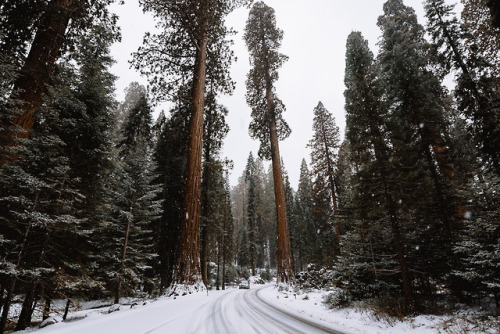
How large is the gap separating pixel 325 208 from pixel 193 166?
19.9 meters

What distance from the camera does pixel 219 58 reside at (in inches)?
503

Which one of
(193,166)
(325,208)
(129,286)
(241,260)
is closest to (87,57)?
(193,166)

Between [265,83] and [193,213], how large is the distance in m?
13.3

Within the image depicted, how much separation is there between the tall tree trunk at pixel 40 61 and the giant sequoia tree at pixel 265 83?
12464mm

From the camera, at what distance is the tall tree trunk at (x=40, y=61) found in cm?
577

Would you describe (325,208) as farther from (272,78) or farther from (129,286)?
(129,286)

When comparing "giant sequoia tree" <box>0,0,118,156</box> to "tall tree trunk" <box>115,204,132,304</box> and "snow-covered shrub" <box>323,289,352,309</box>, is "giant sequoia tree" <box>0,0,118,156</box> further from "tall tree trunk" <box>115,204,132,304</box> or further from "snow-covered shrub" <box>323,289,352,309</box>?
"snow-covered shrub" <box>323,289,352,309</box>

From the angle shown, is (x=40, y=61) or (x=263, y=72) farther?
(x=263, y=72)

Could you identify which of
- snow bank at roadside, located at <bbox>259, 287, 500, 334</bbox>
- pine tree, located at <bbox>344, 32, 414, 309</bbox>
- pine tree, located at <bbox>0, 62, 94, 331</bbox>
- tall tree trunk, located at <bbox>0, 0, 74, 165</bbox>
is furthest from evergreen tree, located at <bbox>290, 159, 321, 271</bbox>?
tall tree trunk, located at <bbox>0, 0, 74, 165</bbox>

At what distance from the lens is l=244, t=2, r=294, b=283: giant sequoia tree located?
16.7m

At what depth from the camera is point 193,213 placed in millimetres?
8688

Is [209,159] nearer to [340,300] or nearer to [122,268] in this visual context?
[122,268]

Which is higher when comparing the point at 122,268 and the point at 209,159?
the point at 209,159

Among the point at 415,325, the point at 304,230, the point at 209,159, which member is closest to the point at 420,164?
the point at 415,325
